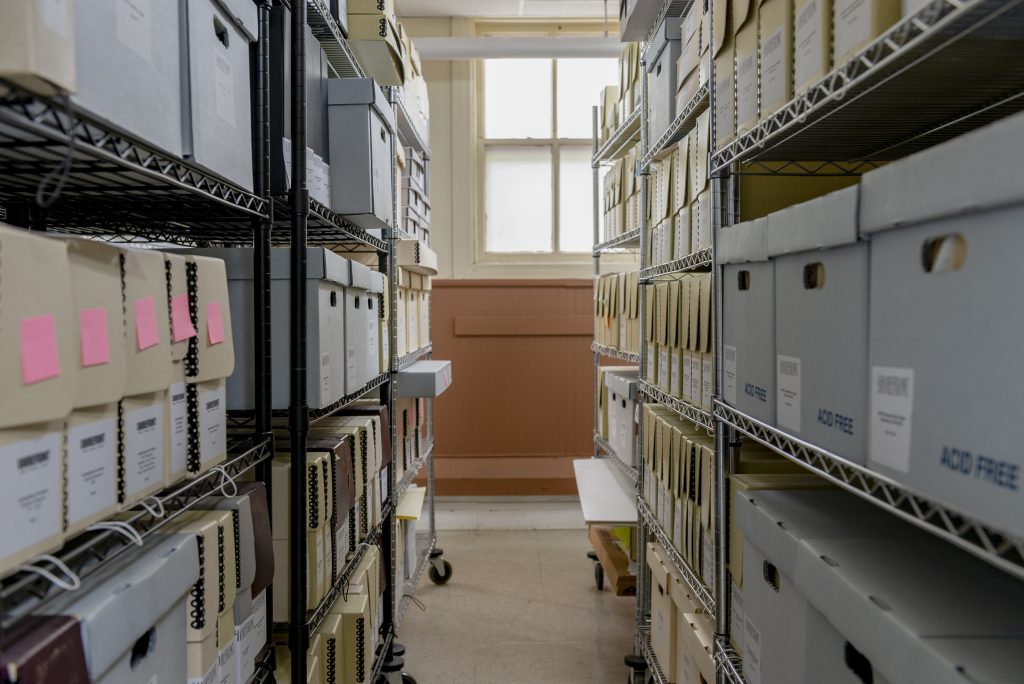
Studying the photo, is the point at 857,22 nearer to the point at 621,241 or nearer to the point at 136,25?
the point at 136,25

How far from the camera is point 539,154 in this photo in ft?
14.8

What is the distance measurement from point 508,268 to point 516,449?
1173 mm

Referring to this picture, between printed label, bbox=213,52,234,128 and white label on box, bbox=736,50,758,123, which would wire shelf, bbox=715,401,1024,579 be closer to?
white label on box, bbox=736,50,758,123

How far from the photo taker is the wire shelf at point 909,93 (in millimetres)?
733

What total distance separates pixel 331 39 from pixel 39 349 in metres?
1.40

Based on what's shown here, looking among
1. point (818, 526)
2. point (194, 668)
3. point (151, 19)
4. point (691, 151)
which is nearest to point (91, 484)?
point (194, 668)

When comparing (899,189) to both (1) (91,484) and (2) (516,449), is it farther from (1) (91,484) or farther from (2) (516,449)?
(2) (516,449)

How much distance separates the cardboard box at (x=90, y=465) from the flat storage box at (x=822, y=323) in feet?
3.06

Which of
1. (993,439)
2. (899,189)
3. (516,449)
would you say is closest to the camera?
(993,439)

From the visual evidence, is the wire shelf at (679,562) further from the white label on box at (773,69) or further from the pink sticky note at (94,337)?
the pink sticky note at (94,337)

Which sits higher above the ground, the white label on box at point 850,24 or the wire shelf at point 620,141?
the wire shelf at point 620,141

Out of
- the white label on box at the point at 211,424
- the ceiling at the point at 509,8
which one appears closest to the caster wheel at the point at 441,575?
the white label on box at the point at 211,424

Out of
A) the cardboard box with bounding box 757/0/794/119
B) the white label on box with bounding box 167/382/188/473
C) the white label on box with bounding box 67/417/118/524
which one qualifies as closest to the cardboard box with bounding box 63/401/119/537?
the white label on box with bounding box 67/417/118/524

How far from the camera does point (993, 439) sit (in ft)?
1.99
